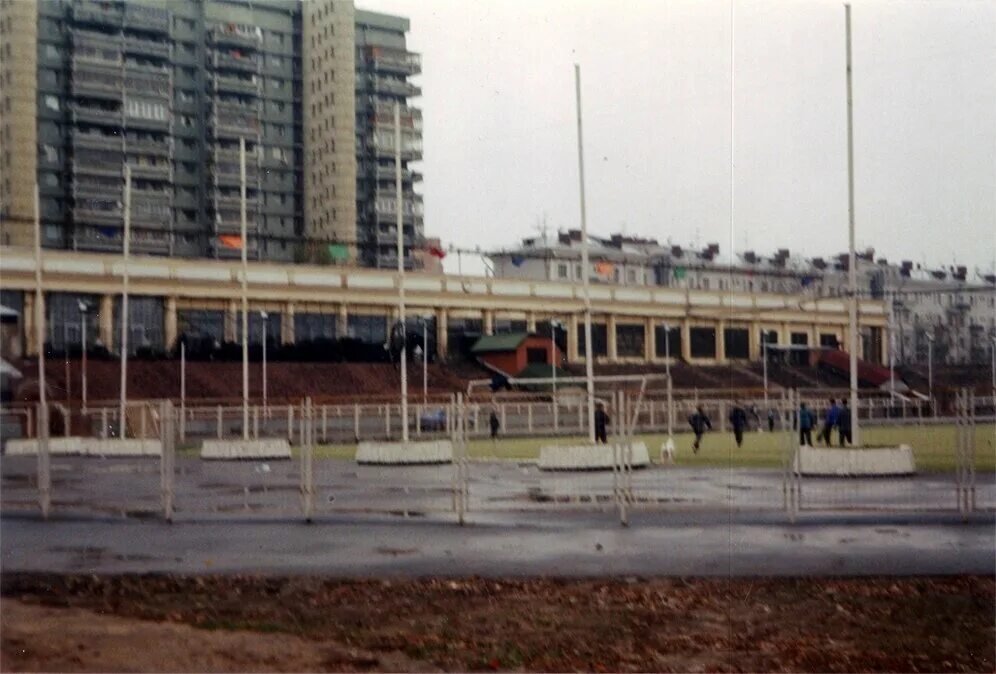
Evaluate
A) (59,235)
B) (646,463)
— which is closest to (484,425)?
(646,463)

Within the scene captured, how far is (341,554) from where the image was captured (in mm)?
12555

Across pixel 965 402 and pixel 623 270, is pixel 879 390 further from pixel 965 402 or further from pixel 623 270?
pixel 623 270

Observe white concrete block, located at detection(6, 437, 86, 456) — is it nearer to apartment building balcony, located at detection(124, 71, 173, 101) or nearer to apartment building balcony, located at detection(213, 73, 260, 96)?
apartment building balcony, located at detection(124, 71, 173, 101)

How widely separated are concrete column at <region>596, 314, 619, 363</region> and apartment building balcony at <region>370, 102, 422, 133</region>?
6.07 metres

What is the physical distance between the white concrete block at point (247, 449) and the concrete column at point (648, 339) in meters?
8.39

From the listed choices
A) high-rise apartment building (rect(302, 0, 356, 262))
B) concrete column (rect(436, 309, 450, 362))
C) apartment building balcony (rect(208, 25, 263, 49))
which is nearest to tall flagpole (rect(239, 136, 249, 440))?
high-rise apartment building (rect(302, 0, 356, 262))

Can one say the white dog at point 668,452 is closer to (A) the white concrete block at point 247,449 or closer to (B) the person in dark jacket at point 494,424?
(B) the person in dark jacket at point 494,424

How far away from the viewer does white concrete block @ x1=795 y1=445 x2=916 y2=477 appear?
17516 mm

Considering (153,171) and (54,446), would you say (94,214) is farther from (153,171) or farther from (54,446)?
(54,446)

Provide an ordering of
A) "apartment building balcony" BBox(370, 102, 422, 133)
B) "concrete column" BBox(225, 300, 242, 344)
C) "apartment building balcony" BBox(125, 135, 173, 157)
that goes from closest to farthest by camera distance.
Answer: "apartment building balcony" BBox(370, 102, 422, 133), "apartment building balcony" BBox(125, 135, 173, 157), "concrete column" BBox(225, 300, 242, 344)

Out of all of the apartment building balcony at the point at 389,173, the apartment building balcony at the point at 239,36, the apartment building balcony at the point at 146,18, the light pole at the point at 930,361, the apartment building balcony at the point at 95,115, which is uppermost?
the apartment building balcony at the point at 146,18

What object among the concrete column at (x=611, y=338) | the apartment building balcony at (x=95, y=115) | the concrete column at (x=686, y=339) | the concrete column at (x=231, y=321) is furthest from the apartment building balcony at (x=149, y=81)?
the concrete column at (x=686, y=339)

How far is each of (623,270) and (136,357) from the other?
10.5 meters

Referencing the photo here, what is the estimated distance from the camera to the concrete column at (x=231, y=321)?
78.7 ft
